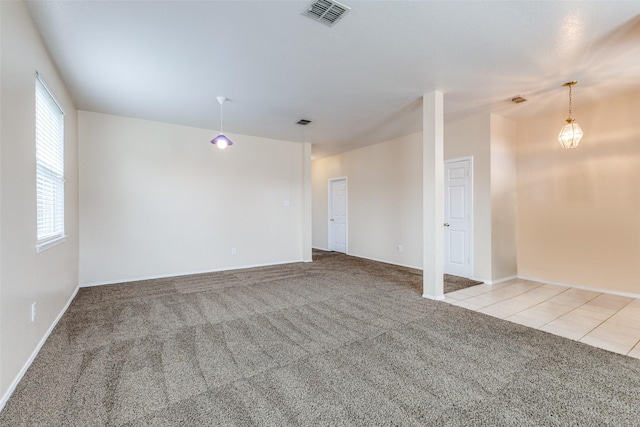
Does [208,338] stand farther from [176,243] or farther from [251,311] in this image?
[176,243]

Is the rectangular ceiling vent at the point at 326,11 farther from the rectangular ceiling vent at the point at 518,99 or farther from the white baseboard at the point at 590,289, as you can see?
the white baseboard at the point at 590,289

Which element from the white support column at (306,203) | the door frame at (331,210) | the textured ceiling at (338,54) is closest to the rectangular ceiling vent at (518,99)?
the textured ceiling at (338,54)

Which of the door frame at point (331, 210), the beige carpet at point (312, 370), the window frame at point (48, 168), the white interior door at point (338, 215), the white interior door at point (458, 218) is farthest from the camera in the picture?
the white interior door at point (338, 215)

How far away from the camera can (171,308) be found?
3.44m

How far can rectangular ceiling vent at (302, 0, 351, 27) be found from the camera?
2.11 meters

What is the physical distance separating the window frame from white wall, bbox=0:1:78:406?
0.46ft

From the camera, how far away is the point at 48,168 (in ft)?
9.43

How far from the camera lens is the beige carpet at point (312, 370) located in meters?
1.65

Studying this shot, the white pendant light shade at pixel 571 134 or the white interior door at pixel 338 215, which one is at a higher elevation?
the white pendant light shade at pixel 571 134

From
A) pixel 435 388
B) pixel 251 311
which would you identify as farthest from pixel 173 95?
pixel 435 388

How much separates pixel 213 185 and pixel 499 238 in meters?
5.08

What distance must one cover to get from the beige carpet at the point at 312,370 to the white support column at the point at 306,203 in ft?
9.53

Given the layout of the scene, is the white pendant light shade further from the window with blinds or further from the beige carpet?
the window with blinds

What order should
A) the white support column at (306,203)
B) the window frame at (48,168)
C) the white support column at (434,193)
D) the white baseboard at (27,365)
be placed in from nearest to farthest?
the white baseboard at (27,365), the window frame at (48,168), the white support column at (434,193), the white support column at (306,203)
